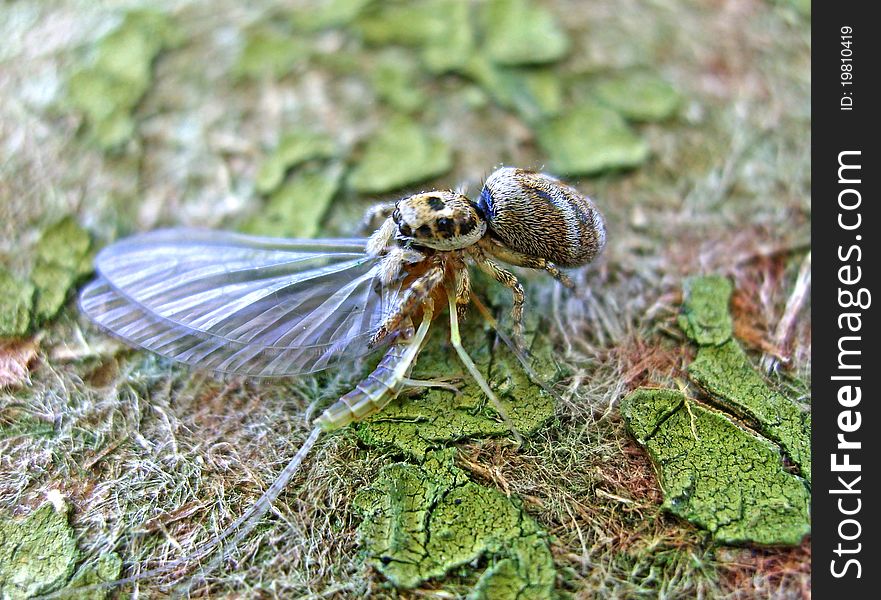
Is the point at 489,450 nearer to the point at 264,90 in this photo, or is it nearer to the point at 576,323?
the point at 576,323

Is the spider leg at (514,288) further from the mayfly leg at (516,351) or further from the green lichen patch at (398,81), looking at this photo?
the green lichen patch at (398,81)

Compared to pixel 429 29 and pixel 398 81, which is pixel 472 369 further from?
pixel 429 29

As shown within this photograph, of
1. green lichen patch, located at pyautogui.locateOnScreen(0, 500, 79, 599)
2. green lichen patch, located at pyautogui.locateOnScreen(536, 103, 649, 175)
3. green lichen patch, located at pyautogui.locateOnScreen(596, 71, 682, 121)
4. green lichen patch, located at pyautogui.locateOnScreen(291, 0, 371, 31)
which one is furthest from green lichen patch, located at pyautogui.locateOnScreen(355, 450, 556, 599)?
green lichen patch, located at pyautogui.locateOnScreen(291, 0, 371, 31)

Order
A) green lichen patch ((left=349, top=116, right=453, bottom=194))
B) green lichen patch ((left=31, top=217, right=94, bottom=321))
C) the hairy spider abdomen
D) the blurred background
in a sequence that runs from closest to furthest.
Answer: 1. the blurred background
2. the hairy spider abdomen
3. green lichen patch ((left=31, top=217, right=94, bottom=321))
4. green lichen patch ((left=349, top=116, right=453, bottom=194))

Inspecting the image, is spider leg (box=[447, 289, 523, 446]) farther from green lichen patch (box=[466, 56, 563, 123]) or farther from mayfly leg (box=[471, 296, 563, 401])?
green lichen patch (box=[466, 56, 563, 123])

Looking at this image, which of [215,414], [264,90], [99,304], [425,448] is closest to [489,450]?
[425,448]
